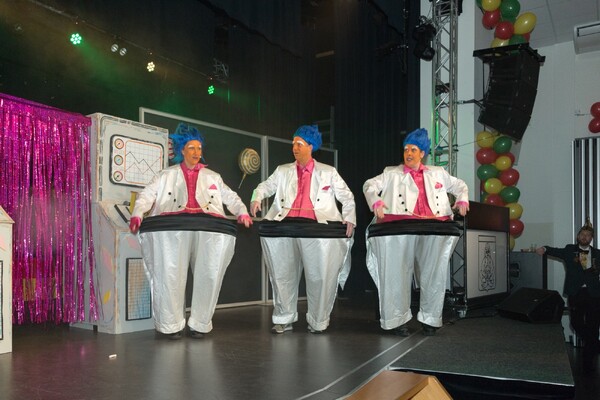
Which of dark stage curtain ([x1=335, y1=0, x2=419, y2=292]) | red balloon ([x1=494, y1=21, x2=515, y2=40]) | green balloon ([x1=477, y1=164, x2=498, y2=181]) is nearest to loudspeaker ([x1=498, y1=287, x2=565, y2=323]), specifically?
green balloon ([x1=477, y1=164, x2=498, y2=181])

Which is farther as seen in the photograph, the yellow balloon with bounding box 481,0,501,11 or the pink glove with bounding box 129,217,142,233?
the yellow balloon with bounding box 481,0,501,11

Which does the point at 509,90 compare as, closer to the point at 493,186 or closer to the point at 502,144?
the point at 502,144

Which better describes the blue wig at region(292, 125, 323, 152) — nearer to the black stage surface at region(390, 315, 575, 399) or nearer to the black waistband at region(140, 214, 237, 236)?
the black waistband at region(140, 214, 237, 236)

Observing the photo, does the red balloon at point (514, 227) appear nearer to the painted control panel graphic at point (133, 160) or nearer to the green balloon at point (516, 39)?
the green balloon at point (516, 39)

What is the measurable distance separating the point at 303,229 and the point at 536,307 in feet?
7.07

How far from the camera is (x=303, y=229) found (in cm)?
393

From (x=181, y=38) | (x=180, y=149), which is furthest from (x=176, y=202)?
(x=181, y=38)

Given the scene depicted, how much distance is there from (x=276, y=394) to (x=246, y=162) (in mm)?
3795

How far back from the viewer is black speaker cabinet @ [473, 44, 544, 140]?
6230mm

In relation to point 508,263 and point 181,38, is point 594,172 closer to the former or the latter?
point 508,263

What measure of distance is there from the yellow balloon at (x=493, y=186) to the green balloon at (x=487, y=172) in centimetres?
6

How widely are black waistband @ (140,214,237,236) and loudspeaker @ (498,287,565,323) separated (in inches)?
105

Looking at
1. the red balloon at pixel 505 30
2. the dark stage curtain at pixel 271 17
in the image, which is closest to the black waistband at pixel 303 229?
the dark stage curtain at pixel 271 17

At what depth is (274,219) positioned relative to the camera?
4.05 m
